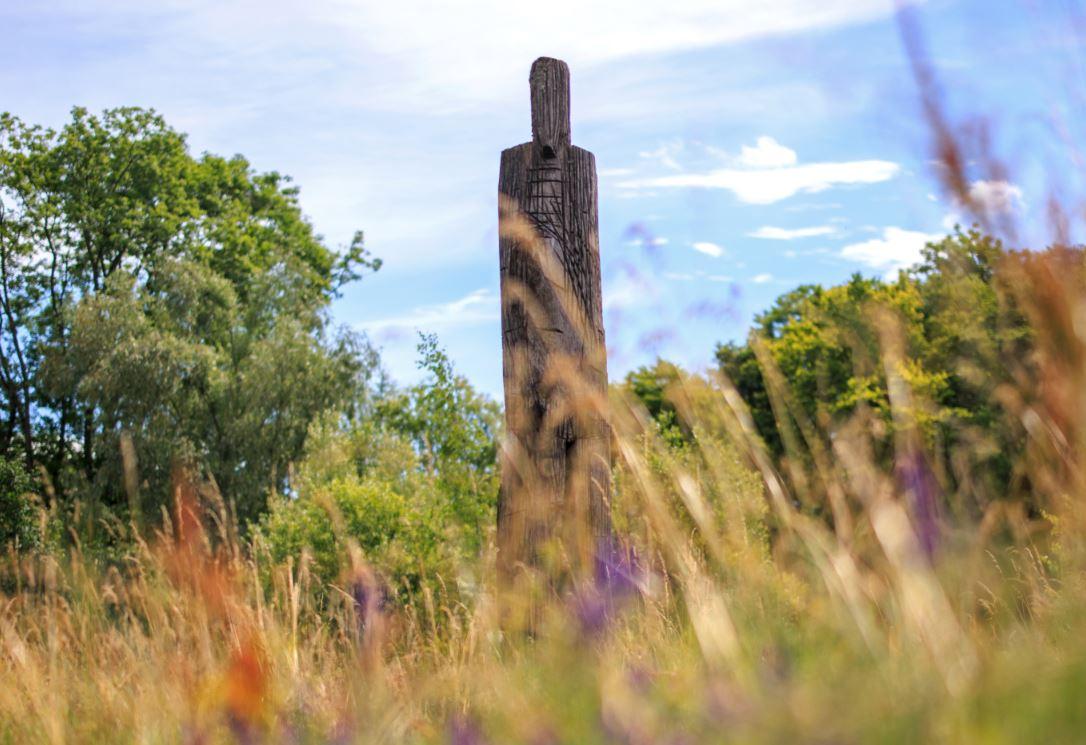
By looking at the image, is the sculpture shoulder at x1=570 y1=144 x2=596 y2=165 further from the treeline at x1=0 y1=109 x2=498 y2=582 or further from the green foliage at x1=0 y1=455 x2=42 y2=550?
the green foliage at x1=0 y1=455 x2=42 y2=550

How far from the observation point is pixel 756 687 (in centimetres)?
164

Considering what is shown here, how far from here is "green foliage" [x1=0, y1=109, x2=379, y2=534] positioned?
20.5m

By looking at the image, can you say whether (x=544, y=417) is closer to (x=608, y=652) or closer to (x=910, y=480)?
(x=608, y=652)

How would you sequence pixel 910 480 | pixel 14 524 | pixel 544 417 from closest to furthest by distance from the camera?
pixel 910 480, pixel 544 417, pixel 14 524

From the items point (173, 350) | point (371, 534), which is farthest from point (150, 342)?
point (371, 534)

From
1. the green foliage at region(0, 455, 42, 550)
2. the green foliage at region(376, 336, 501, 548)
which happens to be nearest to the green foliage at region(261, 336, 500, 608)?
the green foliage at region(376, 336, 501, 548)

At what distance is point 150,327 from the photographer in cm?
2100

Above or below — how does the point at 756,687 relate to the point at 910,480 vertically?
below

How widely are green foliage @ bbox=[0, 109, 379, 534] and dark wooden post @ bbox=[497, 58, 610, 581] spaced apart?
16.6 meters

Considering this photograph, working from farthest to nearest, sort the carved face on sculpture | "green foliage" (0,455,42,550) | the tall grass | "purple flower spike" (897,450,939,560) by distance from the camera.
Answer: "green foliage" (0,455,42,550) < the carved face on sculpture < "purple flower spike" (897,450,939,560) < the tall grass

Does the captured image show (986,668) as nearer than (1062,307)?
Yes

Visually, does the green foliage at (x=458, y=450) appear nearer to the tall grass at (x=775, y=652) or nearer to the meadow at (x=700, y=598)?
the meadow at (x=700, y=598)

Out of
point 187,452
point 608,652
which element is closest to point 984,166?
point 608,652

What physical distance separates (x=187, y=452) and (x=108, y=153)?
26.6ft
